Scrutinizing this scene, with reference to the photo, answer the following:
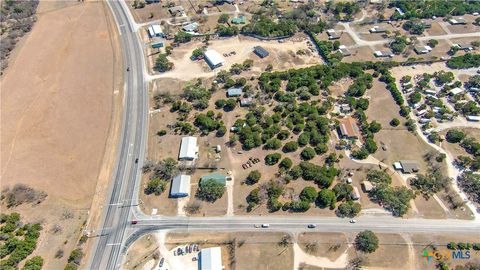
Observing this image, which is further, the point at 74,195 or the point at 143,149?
the point at 143,149

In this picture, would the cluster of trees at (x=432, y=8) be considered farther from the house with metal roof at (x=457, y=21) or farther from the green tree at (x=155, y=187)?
the green tree at (x=155, y=187)

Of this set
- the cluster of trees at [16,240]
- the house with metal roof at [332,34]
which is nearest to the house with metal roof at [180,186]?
the cluster of trees at [16,240]

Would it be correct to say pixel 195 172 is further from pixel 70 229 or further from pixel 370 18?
pixel 370 18

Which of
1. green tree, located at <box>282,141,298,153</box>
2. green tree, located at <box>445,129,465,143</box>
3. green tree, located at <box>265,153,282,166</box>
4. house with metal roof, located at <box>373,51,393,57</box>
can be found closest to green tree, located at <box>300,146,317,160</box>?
green tree, located at <box>282,141,298,153</box>

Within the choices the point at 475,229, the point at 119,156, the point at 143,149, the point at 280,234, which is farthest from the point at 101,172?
the point at 475,229

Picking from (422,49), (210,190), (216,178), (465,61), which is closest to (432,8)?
(422,49)
